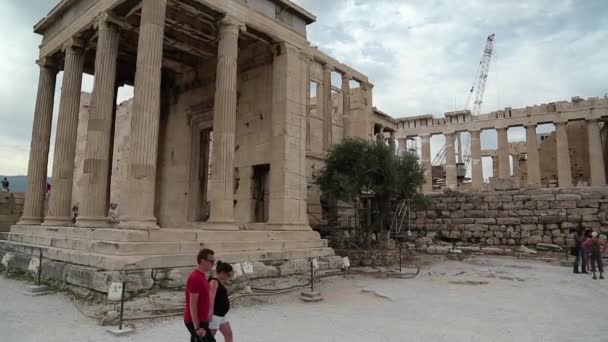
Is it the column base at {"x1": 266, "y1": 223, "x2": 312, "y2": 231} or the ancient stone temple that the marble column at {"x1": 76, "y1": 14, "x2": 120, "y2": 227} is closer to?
the ancient stone temple

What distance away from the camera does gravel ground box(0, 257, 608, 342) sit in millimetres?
6043

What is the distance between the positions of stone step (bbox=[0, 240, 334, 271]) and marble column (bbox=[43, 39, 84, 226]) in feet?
7.14

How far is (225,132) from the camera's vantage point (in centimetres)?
1147

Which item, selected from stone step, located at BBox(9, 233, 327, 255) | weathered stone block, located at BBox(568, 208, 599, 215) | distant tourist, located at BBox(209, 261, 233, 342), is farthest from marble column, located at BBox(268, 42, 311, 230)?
weathered stone block, located at BBox(568, 208, 599, 215)

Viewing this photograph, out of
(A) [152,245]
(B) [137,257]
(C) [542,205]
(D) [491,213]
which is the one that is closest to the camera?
(B) [137,257]

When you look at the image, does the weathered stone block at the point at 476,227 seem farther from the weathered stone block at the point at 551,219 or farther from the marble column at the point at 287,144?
the marble column at the point at 287,144

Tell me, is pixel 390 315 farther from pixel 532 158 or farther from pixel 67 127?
pixel 532 158

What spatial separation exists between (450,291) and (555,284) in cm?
359

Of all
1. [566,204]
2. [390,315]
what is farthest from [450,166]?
[390,315]

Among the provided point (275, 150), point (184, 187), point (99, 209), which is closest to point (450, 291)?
point (275, 150)

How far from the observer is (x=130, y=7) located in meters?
11.8

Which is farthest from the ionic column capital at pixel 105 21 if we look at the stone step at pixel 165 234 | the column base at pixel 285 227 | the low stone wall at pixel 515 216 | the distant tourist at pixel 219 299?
the low stone wall at pixel 515 216

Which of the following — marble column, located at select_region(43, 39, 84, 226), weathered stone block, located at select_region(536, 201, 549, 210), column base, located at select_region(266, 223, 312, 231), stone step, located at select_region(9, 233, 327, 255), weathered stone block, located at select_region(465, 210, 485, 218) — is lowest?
stone step, located at select_region(9, 233, 327, 255)

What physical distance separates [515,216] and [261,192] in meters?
13.9
